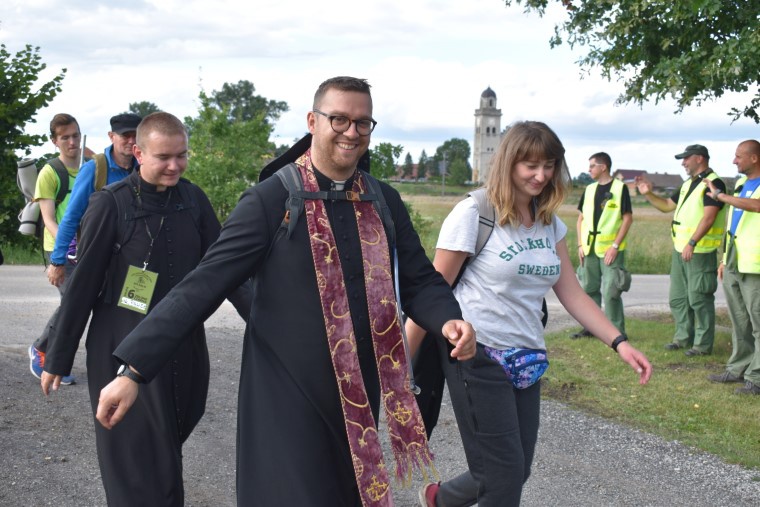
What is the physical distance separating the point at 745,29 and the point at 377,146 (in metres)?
7.12

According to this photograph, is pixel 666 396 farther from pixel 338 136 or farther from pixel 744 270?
pixel 338 136

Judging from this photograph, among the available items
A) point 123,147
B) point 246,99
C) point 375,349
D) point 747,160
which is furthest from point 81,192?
point 246,99

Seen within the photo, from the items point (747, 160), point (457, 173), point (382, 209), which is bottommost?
point (457, 173)

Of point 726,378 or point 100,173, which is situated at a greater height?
point 100,173

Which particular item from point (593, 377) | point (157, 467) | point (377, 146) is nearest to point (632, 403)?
point (593, 377)

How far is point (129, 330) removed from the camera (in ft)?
14.3

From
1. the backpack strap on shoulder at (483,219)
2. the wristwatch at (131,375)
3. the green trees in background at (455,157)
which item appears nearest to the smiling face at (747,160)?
the backpack strap on shoulder at (483,219)

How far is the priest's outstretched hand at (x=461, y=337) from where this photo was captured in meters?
3.28

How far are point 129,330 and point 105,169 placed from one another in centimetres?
196

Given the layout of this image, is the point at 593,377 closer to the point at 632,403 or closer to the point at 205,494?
the point at 632,403

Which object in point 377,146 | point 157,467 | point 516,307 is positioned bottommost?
point 157,467

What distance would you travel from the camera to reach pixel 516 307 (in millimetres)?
4195

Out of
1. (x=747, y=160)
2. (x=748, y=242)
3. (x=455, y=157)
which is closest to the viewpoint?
(x=748, y=242)

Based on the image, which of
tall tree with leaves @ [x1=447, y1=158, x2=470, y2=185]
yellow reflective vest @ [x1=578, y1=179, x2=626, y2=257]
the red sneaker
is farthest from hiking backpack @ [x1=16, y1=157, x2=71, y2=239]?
tall tree with leaves @ [x1=447, y1=158, x2=470, y2=185]
